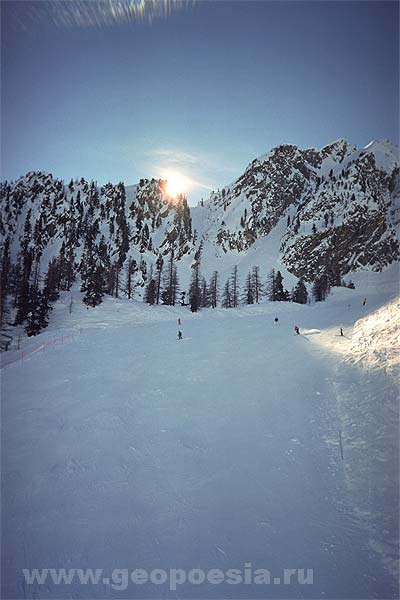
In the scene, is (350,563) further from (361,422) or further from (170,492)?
(361,422)

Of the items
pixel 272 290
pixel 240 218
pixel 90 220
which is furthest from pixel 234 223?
pixel 272 290

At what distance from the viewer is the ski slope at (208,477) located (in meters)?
5.68

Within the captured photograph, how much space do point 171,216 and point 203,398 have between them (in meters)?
130

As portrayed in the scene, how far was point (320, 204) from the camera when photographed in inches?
4587

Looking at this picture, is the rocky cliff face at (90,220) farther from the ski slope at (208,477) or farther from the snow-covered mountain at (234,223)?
the ski slope at (208,477)

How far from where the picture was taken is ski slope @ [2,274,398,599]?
5.68 meters

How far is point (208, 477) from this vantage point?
8.17m

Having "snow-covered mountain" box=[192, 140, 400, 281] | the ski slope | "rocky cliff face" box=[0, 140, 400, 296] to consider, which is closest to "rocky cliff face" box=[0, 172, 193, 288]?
"rocky cliff face" box=[0, 140, 400, 296]

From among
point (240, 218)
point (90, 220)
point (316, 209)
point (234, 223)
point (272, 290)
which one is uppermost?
point (240, 218)

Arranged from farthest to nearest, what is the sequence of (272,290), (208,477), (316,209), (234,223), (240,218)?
(240,218) → (234,223) → (316,209) → (272,290) → (208,477)

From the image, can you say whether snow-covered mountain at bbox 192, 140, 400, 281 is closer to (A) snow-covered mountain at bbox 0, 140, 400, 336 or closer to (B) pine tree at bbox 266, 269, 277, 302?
(A) snow-covered mountain at bbox 0, 140, 400, 336

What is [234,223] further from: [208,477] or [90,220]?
[208,477]

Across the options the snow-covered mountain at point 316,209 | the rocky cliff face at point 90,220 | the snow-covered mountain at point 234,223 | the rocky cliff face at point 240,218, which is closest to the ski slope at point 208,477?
the snow-covered mountain at point 234,223

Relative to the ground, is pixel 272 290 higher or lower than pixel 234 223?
lower
